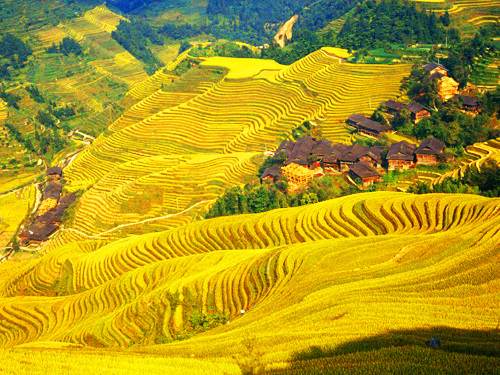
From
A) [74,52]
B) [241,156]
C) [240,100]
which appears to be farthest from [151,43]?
[241,156]

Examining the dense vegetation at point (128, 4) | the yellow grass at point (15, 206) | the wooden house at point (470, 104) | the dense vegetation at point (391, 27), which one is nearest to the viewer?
the wooden house at point (470, 104)

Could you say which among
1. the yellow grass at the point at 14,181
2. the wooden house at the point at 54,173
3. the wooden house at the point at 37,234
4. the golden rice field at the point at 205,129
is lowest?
the yellow grass at the point at 14,181

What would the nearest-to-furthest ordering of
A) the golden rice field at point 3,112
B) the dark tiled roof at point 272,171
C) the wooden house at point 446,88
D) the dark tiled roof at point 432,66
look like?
the dark tiled roof at point 272,171, the wooden house at point 446,88, the dark tiled roof at point 432,66, the golden rice field at point 3,112

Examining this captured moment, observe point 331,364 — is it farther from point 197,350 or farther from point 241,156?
point 241,156

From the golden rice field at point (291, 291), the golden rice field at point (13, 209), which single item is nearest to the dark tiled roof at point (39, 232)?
the golden rice field at point (13, 209)

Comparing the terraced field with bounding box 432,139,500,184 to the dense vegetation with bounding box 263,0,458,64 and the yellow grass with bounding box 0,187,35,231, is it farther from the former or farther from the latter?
the yellow grass with bounding box 0,187,35,231

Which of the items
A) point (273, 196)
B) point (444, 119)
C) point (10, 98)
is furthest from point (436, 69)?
point (10, 98)

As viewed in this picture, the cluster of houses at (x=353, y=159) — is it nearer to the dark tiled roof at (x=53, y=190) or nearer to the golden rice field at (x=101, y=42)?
the dark tiled roof at (x=53, y=190)

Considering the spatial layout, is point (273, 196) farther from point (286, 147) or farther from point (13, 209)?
point (13, 209)
